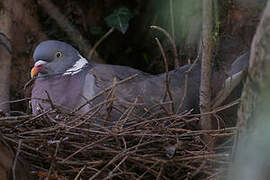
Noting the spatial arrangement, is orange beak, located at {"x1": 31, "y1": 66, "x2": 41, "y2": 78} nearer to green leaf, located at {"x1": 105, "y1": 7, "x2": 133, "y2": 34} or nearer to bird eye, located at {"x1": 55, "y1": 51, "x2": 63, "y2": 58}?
bird eye, located at {"x1": 55, "y1": 51, "x2": 63, "y2": 58}

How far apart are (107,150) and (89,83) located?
30.0 inches

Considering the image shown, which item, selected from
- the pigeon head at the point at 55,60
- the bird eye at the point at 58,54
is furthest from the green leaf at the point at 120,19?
the bird eye at the point at 58,54

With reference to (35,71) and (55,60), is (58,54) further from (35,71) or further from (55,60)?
(35,71)

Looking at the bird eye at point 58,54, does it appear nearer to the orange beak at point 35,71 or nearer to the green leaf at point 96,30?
the orange beak at point 35,71

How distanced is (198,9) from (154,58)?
27.9 inches

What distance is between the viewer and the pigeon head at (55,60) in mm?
3000

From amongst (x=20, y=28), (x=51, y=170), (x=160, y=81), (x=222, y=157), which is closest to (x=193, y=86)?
(x=160, y=81)

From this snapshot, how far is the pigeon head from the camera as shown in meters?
3.00

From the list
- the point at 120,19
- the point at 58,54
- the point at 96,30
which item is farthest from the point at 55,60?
the point at 96,30

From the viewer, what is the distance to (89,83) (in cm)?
290

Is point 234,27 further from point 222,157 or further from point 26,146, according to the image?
point 26,146

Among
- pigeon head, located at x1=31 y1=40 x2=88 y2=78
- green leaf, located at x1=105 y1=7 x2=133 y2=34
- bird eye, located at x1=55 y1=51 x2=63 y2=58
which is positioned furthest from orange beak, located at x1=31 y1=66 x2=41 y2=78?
green leaf, located at x1=105 y1=7 x2=133 y2=34

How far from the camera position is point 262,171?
1.23 metres

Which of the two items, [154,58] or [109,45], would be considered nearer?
[154,58]
